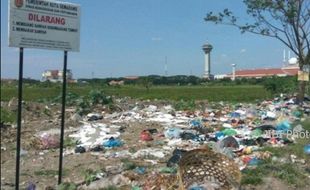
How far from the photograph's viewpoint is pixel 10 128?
12680mm

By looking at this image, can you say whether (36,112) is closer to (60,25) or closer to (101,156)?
(101,156)

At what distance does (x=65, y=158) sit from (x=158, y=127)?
196 inches

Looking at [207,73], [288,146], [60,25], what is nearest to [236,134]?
[288,146]

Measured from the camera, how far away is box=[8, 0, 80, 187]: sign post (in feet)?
20.0

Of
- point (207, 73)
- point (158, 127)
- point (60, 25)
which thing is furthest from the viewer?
point (207, 73)

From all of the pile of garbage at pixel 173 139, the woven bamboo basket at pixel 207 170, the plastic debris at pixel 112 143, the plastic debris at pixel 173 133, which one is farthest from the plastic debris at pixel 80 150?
the woven bamboo basket at pixel 207 170

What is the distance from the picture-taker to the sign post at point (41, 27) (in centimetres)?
610

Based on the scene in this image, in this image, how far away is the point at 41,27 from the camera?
6.41 metres

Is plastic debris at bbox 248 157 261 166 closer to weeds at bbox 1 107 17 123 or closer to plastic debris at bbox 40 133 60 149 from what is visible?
plastic debris at bbox 40 133 60 149

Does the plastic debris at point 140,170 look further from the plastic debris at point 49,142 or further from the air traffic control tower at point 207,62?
the air traffic control tower at point 207,62

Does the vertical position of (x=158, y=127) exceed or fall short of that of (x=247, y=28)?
it falls short

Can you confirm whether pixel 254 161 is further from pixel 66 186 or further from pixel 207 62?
pixel 207 62

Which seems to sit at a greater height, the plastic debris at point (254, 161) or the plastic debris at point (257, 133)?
the plastic debris at point (257, 133)

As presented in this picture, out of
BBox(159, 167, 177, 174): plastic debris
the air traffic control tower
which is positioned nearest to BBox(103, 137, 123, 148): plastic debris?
BBox(159, 167, 177, 174): plastic debris
